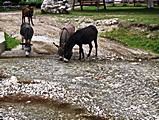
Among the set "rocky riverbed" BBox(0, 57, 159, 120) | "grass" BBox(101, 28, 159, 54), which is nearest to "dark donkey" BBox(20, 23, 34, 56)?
"rocky riverbed" BBox(0, 57, 159, 120)

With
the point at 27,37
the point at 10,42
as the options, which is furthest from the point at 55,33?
the point at 27,37

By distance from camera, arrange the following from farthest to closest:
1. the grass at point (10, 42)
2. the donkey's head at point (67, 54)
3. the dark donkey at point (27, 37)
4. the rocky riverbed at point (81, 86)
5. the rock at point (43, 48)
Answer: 1. the grass at point (10, 42)
2. the rock at point (43, 48)
3. the dark donkey at point (27, 37)
4. the donkey's head at point (67, 54)
5. the rocky riverbed at point (81, 86)

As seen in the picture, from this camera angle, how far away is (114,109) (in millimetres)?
14844

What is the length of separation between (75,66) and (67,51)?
158 cm

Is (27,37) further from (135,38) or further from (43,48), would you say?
(135,38)

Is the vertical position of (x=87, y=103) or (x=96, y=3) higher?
(x=96, y=3)

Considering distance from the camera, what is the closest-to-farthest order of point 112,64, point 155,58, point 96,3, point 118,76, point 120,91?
point 120,91 → point 118,76 → point 112,64 → point 155,58 → point 96,3

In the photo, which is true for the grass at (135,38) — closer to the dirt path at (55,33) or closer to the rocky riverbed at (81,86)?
the dirt path at (55,33)

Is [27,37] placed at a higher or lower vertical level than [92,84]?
higher

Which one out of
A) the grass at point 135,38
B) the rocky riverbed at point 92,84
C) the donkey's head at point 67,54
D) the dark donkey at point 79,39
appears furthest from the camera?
the grass at point 135,38

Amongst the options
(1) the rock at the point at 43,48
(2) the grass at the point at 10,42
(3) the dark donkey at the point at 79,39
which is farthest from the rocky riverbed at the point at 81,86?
(2) the grass at the point at 10,42

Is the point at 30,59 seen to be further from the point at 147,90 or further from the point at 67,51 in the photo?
the point at 147,90

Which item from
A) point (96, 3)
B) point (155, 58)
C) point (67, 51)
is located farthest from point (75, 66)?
point (96, 3)

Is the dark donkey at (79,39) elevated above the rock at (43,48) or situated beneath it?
elevated above
